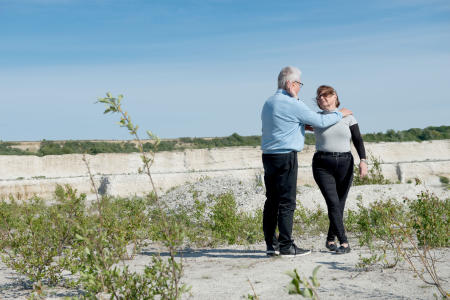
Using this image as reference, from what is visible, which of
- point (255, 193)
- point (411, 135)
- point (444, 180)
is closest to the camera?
point (255, 193)

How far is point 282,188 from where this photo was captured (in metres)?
3.91

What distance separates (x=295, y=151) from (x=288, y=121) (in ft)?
1.05

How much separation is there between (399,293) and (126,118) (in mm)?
2329

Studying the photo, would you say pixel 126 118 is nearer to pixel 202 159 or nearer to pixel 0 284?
Result: pixel 0 284

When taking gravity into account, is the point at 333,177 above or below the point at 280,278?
above

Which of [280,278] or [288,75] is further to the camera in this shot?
[288,75]

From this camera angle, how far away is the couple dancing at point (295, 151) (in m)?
3.89

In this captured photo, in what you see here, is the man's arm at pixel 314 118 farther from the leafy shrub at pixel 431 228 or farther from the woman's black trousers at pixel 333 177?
the leafy shrub at pixel 431 228

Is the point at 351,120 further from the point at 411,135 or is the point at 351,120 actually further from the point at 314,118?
the point at 411,135

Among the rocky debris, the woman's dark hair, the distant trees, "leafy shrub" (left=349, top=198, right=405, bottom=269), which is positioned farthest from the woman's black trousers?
the distant trees

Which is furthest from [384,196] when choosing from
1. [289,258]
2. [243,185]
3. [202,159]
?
[202,159]

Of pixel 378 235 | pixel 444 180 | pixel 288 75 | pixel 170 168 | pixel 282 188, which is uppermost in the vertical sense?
pixel 288 75

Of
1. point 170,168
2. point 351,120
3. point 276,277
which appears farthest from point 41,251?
point 170,168

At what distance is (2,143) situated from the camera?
30000mm
